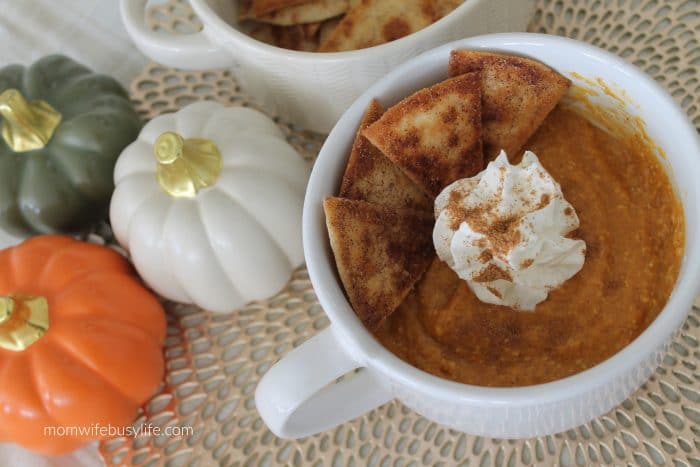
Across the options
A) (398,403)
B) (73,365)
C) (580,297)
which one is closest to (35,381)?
(73,365)

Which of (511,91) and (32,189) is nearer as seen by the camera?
(511,91)

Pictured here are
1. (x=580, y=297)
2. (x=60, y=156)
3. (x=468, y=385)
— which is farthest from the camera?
(x=60, y=156)

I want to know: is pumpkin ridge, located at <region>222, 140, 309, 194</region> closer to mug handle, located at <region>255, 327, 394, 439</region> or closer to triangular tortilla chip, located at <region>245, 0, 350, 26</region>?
triangular tortilla chip, located at <region>245, 0, 350, 26</region>

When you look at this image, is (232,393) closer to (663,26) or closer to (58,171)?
(58,171)

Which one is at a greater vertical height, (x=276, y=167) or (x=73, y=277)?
(x=276, y=167)

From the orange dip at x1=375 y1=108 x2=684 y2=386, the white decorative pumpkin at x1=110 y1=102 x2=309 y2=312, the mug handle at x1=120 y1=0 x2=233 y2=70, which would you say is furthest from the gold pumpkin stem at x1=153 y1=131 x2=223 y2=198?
the orange dip at x1=375 y1=108 x2=684 y2=386

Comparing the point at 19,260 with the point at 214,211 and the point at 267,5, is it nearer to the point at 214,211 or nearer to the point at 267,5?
the point at 214,211

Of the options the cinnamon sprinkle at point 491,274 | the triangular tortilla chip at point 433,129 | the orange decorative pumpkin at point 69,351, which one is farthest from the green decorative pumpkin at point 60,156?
the cinnamon sprinkle at point 491,274

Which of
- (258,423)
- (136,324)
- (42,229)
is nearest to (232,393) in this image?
(258,423)
